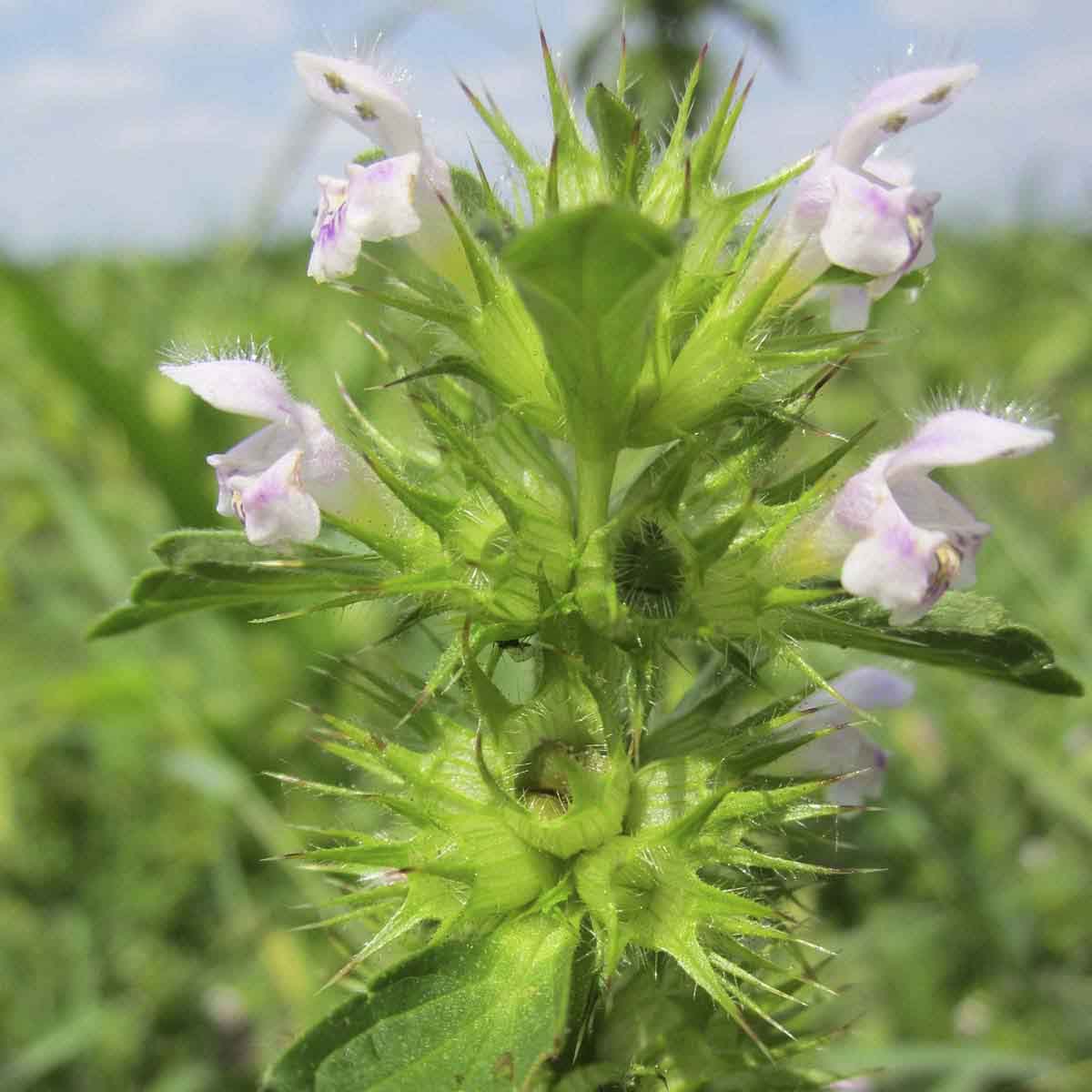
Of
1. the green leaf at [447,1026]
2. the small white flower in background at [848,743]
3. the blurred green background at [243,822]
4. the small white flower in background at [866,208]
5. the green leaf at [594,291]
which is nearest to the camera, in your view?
the green leaf at [594,291]

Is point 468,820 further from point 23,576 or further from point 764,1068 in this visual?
point 23,576

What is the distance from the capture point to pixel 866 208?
1202mm

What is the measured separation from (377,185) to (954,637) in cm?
83

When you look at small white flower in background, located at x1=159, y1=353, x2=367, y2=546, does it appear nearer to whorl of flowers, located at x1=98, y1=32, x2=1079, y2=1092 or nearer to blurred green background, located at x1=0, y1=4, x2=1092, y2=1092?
whorl of flowers, located at x1=98, y1=32, x2=1079, y2=1092

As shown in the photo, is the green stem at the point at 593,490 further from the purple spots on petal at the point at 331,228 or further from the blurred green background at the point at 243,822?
the blurred green background at the point at 243,822

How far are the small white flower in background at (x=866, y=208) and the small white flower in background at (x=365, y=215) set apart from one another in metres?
0.43

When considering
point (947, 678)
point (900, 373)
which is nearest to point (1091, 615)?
point (947, 678)

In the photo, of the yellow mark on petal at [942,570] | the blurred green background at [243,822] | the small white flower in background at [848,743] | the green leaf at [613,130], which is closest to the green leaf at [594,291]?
the green leaf at [613,130]

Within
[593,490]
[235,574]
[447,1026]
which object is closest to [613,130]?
[593,490]

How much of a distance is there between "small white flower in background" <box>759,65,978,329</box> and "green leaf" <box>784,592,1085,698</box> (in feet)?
1.12

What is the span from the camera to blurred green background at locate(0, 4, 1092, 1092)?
111 inches

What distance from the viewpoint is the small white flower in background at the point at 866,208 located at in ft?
3.94

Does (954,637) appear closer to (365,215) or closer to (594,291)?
(594,291)

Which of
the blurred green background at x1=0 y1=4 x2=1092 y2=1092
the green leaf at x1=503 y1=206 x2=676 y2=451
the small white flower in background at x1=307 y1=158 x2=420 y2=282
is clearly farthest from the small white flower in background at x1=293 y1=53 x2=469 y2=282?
the blurred green background at x1=0 y1=4 x2=1092 y2=1092
